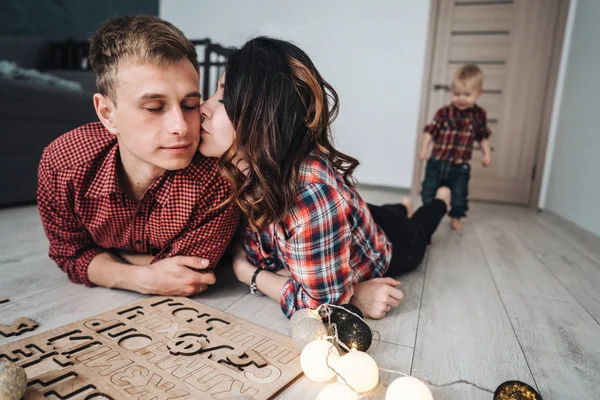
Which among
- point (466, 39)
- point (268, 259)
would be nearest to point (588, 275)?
point (268, 259)

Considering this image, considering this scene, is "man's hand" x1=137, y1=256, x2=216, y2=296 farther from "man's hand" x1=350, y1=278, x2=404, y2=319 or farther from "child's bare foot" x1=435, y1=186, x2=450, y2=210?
"child's bare foot" x1=435, y1=186, x2=450, y2=210

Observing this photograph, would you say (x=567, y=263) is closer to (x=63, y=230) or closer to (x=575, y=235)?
(x=575, y=235)

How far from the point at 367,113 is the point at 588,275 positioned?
227 centimetres

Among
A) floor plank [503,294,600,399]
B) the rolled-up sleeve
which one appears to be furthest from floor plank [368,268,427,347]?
the rolled-up sleeve

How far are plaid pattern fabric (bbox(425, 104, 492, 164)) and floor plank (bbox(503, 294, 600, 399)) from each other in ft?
3.81

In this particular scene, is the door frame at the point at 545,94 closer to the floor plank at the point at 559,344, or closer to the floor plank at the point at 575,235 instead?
the floor plank at the point at 575,235

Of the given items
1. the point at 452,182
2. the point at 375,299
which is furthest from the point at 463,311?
the point at 452,182

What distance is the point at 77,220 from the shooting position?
0.97m

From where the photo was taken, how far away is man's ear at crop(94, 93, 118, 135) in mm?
875

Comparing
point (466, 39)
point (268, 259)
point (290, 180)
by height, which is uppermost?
point (466, 39)

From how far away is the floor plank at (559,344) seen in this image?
0.70 metres

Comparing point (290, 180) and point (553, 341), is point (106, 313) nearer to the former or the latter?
point (290, 180)

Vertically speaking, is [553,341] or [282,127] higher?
[282,127]

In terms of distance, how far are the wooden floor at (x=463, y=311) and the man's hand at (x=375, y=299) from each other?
0.09 ft
